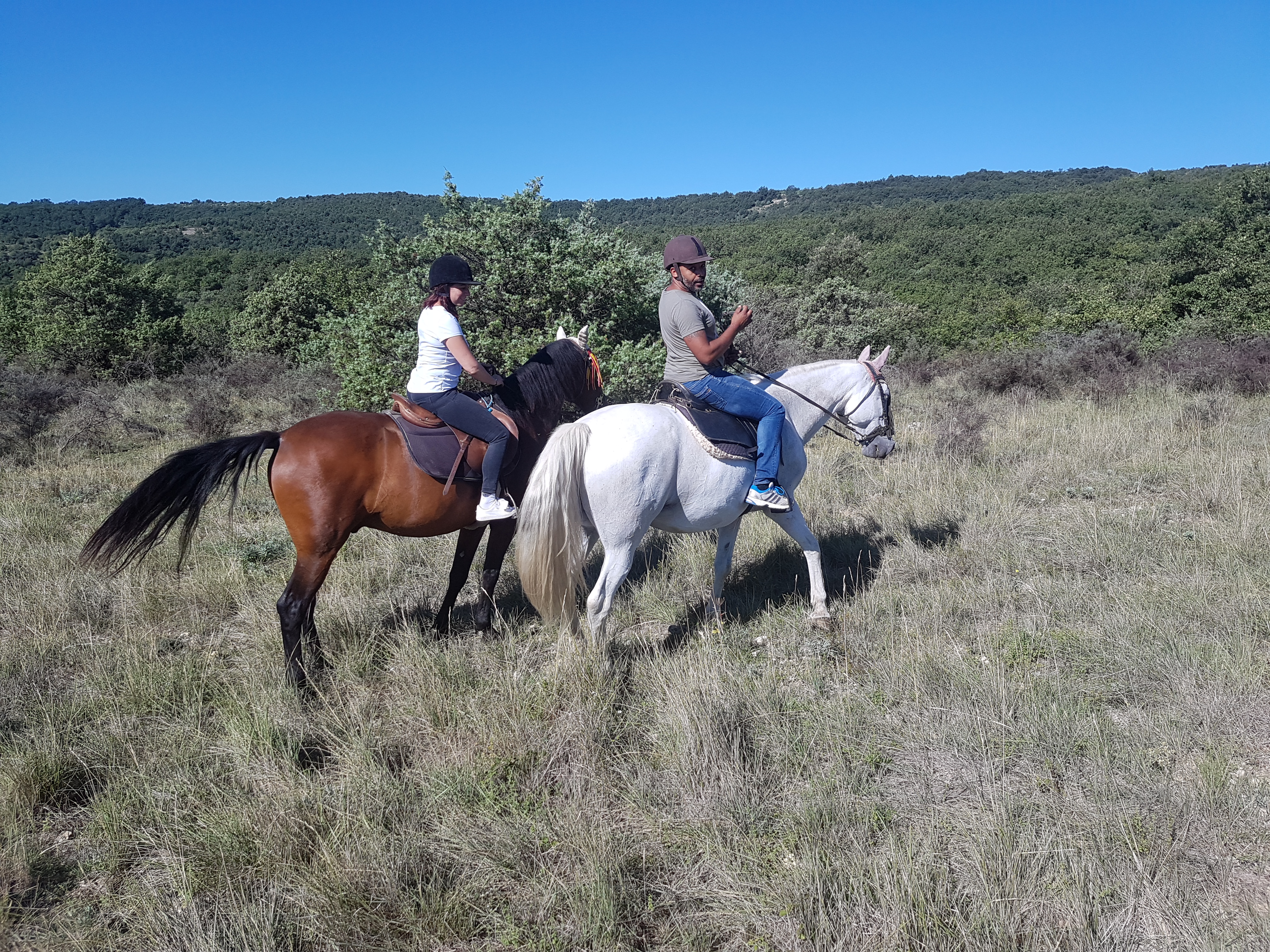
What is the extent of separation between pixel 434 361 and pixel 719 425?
195cm

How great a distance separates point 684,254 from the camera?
187 inches

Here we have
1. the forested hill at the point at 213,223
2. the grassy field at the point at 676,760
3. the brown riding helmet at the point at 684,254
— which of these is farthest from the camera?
the forested hill at the point at 213,223

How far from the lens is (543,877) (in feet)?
8.74

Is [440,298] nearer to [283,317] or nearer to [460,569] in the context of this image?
[460,569]

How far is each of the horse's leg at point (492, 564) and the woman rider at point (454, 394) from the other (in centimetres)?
53

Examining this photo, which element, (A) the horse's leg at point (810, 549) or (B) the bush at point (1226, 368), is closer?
(A) the horse's leg at point (810, 549)

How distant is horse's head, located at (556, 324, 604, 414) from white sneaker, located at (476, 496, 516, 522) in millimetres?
1017

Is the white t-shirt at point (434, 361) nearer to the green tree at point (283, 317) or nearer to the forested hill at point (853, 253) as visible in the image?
the forested hill at point (853, 253)

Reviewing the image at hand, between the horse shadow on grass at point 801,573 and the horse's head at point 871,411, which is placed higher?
the horse's head at point 871,411

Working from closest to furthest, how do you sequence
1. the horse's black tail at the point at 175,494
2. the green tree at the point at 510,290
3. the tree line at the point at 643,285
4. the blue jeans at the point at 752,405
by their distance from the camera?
1. the horse's black tail at the point at 175,494
2. the blue jeans at the point at 752,405
3. the green tree at the point at 510,290
4. the tree line at the point at 643,285

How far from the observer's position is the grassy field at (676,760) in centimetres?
246

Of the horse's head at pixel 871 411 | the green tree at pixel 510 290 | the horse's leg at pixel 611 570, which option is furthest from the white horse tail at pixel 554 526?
the green tree at pixel 510 290

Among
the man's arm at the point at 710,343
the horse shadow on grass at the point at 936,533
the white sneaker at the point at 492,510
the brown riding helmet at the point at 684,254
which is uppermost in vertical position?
the brown riding helmet at the point at 684,254

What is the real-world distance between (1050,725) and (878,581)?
90.9 inches
